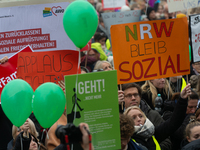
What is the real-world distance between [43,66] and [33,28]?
1013mm

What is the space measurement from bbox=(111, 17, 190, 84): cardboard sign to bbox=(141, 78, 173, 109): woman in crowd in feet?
3.87

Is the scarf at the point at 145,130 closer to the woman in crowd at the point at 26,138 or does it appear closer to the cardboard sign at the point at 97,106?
the cardboard sign at the point at 97,106

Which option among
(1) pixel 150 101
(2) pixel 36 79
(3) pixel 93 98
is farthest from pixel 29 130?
(1) pixel 150 101

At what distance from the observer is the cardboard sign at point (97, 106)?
9.39 ft

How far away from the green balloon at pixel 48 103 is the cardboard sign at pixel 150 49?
153cm

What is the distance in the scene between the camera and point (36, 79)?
12.7 ft

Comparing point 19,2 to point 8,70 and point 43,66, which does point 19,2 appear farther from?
point 43,66

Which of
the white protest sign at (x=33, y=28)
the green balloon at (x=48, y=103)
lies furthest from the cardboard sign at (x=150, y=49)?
the green balloon at (x=48, y=103)

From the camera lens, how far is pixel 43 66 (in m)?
3.95

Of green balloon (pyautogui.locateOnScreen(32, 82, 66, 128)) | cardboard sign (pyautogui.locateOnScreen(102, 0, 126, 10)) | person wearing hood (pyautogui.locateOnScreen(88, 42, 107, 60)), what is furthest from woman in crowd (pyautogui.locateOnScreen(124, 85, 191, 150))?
cardboard sign (pyautogui.locateOnScreen(102, 0, 126, 10))

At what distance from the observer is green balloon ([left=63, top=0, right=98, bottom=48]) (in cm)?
288

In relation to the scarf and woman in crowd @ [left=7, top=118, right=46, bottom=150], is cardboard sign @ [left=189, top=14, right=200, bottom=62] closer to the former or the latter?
the scarf

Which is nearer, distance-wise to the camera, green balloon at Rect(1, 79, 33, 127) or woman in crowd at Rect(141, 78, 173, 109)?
green balloon at Rect(1, 79, 33, 127)

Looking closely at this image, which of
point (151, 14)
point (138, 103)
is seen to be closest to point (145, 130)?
point (138, 103)
